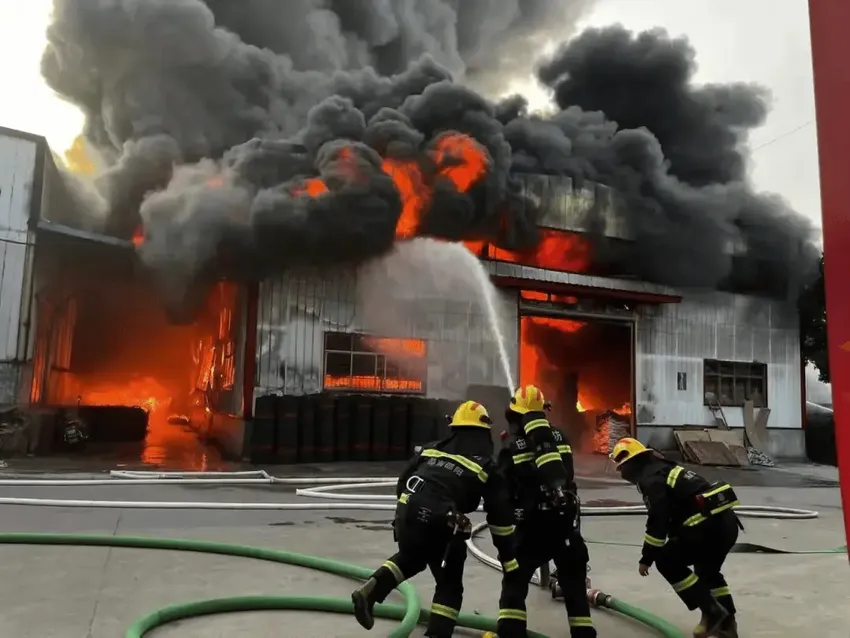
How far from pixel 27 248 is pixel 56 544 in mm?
9454

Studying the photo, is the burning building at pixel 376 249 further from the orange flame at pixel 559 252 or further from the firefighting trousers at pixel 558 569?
the firefighting trousers at pixel 558 569

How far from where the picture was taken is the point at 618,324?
16312 millimetres

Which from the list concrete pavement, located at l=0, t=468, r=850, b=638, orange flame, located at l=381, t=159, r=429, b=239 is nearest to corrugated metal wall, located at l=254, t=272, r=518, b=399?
orange flame, located at l=381, t=159, r=429, b=239

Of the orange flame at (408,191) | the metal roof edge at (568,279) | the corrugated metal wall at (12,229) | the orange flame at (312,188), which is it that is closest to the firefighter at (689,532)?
the metal roof edge at (568,279)

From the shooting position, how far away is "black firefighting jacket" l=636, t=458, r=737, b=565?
376 cm

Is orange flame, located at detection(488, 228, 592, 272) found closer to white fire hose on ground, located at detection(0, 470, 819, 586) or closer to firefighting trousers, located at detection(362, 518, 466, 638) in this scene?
white fire hose on ground, located at detection(0, 470, 819, 586)

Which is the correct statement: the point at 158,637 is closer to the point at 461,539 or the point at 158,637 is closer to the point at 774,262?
the point at 461,539

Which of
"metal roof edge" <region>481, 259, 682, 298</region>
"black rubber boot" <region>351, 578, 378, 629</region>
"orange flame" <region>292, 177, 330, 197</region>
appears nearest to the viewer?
"black rubber boot" <region>351, 578, 378, 629</region>

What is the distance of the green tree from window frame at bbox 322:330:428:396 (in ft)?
34.3

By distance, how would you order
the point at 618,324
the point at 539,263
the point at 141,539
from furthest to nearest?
the point at 539,263 → the point at 618,324 → the point at 141,539

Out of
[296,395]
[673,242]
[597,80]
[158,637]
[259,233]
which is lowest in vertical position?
[158,637]

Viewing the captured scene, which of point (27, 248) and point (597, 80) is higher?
point (597, 80)

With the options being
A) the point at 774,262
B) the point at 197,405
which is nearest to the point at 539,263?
the point at 774,262

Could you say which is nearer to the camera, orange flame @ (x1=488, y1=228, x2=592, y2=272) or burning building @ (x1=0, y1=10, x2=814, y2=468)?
burning building @ (x1=0, y1=10, x2=814, y2=468)
